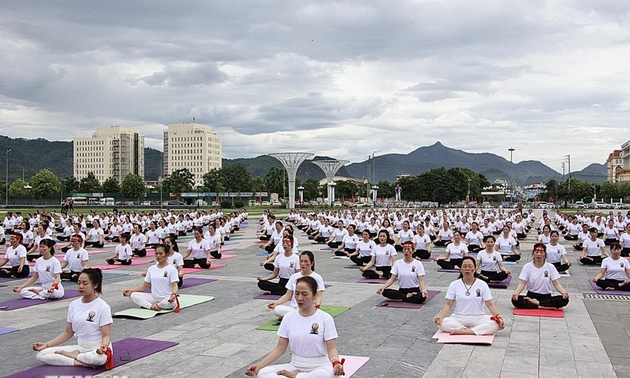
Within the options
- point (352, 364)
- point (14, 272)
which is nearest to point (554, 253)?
point (352, 364)

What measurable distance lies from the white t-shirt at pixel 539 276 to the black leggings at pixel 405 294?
199 centimetres

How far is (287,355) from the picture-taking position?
25.0ft

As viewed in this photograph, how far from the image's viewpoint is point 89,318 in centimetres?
670

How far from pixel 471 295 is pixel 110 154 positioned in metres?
199

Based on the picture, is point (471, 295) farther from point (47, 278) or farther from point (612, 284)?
point (47, 278)

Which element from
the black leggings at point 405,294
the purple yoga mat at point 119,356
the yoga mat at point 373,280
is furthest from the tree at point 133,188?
the purple yoga mat at point 119,356

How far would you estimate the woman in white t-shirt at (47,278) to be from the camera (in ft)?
38.4

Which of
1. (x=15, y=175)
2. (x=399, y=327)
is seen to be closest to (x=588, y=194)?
(x=399, y=327)

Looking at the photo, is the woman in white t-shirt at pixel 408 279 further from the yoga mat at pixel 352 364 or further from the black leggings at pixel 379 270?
the yoga mat at pixel 352 364

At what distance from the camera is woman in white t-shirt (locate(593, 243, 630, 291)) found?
1254cm

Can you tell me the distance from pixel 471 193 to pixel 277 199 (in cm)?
4863

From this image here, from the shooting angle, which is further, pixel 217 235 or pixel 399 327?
pixel 217 235

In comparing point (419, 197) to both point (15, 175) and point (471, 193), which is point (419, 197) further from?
point (15, 175)

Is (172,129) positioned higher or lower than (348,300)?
higher
